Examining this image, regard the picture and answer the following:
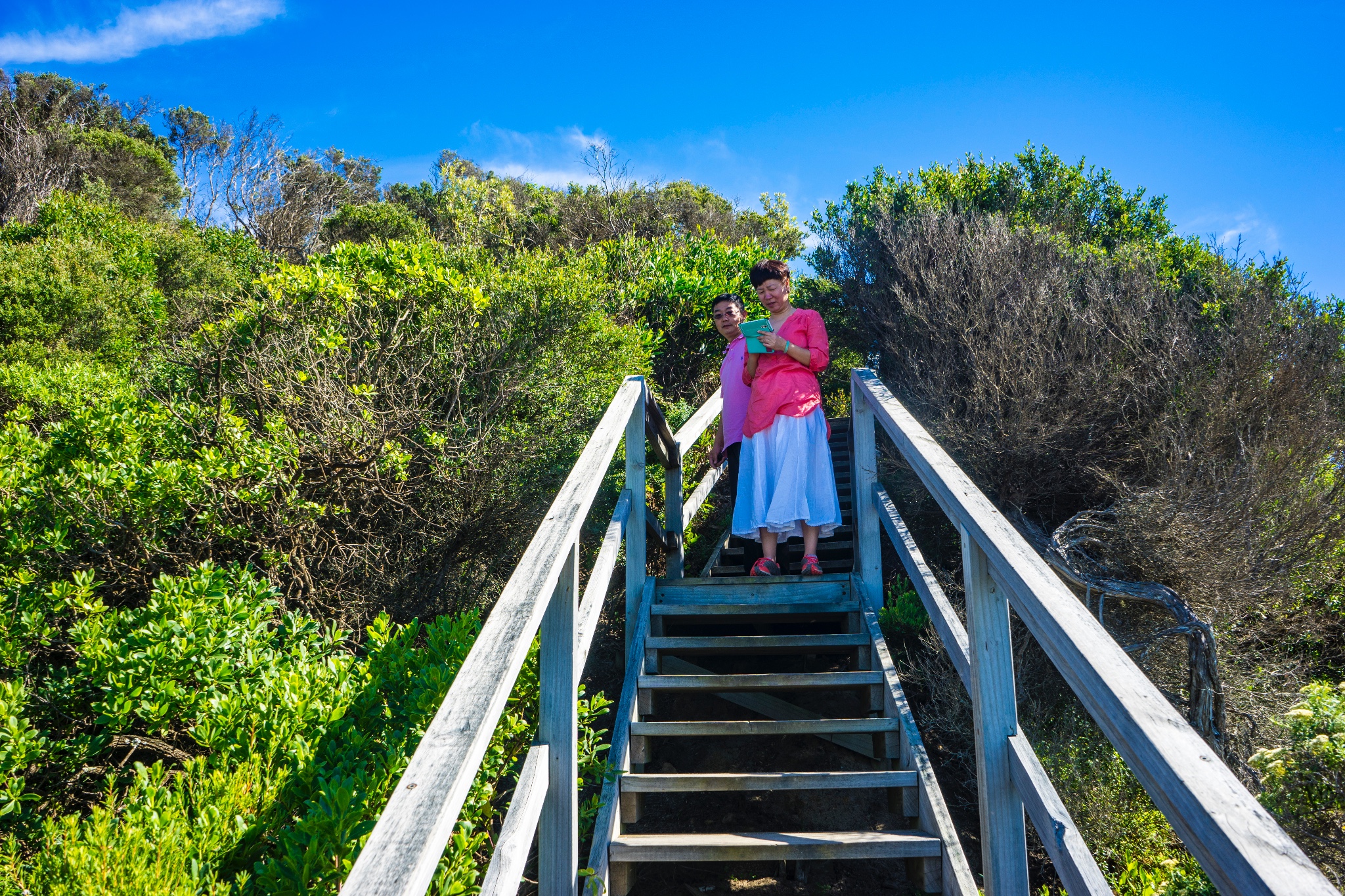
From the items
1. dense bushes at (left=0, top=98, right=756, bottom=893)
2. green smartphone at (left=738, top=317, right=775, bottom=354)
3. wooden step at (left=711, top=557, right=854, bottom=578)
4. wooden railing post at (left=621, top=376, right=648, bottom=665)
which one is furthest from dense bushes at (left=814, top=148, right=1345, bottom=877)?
dense bushes at (left=0, top=98, right=756, bottom=893)

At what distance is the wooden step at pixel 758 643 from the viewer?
10.4ft

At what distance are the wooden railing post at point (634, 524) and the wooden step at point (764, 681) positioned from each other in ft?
1.23

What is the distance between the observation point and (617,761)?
2.55 meters

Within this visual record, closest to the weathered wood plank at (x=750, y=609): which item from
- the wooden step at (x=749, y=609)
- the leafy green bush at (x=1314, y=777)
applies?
the wooden step at (x=749, y=609)

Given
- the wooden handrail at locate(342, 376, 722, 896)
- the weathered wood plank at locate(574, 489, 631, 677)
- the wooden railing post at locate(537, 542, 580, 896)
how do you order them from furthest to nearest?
the weathered wood plank at locate(574, 489, 631, 677), the wooden railing post at locate(537, 542, 580, 896), the wooden handrail at locate(342, 376, 722, 896)

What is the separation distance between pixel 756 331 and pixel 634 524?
3.69 ft

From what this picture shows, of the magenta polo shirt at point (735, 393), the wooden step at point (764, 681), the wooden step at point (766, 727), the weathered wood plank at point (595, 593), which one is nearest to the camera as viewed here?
the weathered wood plank at point (595, 593)

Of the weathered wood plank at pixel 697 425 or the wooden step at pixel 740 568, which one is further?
the wooden step at pixel 740 568

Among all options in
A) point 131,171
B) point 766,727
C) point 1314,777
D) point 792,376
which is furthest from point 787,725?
point 131,171

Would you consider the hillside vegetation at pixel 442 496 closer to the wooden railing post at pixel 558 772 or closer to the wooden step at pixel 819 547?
the wooden railing post at pixel 558 772

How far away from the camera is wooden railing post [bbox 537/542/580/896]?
5.82ft

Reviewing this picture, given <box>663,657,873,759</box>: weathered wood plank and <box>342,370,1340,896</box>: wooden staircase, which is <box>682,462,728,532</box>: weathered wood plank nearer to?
<box>342,370,1340,896</box>: wooden staircase

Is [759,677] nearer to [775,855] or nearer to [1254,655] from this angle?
[775,855]

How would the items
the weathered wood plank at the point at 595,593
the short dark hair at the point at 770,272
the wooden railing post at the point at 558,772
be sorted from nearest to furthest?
the wooden railing post at the point at 558,772 → the weathered wood plank at the point at 595,593 → the short dark hair at the point at 770,272
